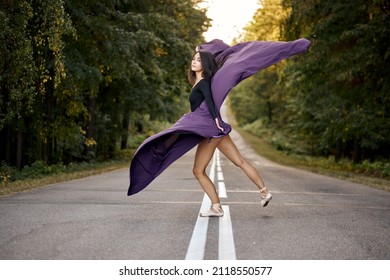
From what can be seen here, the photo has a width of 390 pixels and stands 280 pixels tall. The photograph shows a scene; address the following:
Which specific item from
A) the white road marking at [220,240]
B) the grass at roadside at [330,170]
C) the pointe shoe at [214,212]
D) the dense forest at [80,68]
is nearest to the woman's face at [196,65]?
the pointe shoe at [214,212]

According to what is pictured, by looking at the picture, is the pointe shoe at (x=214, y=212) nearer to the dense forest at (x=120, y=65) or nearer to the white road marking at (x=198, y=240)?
the white road marking at (x=198, y=240)

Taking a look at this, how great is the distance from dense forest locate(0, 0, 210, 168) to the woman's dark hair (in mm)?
4451

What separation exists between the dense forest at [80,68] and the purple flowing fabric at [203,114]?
4523mm

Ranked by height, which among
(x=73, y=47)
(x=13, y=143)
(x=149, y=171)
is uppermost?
(x=73, y=47)

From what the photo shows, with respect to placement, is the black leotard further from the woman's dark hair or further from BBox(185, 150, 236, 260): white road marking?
BBox(185, 150, 236, 260): white road marking

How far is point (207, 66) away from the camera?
6.14m

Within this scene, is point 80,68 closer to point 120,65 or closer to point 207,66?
point 120,65

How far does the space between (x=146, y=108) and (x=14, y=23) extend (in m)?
14.8

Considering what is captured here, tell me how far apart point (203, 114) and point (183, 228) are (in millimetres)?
1459

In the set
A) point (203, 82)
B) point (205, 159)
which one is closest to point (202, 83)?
point (203, 82)

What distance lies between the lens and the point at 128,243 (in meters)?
4.60

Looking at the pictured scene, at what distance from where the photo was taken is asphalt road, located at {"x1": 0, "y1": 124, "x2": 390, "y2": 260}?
4281mm
